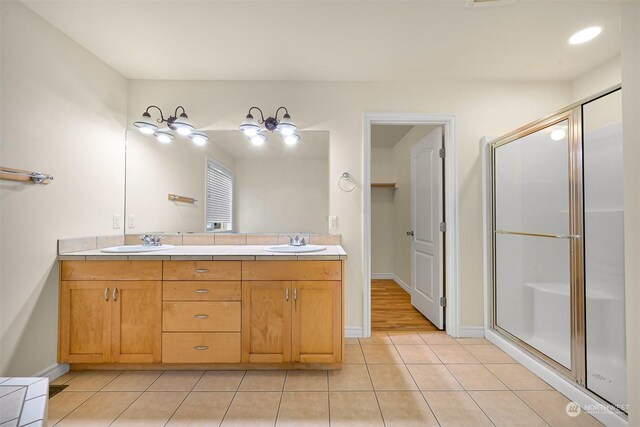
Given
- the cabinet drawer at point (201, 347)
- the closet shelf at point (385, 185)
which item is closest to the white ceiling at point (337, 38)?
the cabinet drawer at point (201, 347)

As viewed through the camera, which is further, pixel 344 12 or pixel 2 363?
pixel 344 12

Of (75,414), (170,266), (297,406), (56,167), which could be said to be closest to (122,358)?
(75,414)

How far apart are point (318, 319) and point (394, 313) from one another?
1.57 meters

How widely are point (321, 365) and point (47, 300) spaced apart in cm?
183

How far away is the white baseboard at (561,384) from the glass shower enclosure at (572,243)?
2.0 inches

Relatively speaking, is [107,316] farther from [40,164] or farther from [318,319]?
[318,319]

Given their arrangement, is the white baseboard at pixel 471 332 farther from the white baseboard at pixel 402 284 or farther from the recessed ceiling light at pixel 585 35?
the recessed ceiling light at pixel 585 35

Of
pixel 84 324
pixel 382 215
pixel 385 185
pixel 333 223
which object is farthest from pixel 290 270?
pixel 382 215

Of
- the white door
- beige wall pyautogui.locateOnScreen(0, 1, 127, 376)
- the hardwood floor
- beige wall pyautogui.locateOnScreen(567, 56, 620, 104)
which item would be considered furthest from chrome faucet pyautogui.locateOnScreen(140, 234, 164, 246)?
beige wall pyautogui.locateOnScreen(567, 56, 620, 104)

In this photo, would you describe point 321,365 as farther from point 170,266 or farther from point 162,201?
point 162,201

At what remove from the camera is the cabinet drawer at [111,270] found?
5.87 ft

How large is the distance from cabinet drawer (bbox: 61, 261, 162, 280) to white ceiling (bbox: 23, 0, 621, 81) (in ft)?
5.10

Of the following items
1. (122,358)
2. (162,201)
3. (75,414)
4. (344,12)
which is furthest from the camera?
(162,201)

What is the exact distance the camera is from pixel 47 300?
5.72ft
